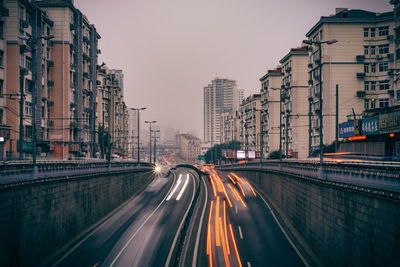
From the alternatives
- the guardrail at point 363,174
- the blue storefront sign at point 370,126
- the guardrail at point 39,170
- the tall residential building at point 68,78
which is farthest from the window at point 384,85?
the guardrail at point 39,170

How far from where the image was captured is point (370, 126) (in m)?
45.9

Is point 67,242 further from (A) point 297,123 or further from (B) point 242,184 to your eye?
(A) point 297,123

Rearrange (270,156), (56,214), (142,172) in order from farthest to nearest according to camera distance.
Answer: (270,156) < (142,172) < (56,214)

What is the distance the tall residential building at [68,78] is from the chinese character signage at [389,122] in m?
41.8

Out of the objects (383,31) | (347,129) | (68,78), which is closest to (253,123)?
(383,31)

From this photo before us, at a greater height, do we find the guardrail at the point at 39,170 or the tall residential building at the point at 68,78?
the tall residential building at the point at 68,78

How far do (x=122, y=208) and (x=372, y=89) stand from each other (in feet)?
161

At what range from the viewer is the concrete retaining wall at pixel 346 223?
17.7 metres

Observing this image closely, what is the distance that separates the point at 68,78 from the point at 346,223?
183ft

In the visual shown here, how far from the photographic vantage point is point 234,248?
1316 inches

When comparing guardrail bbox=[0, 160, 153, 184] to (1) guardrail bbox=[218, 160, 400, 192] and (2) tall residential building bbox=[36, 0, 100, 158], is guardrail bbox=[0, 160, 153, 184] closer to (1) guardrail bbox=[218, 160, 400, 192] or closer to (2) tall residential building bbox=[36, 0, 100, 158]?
(1) guardrail bbox=[218, 160, 400, 192]

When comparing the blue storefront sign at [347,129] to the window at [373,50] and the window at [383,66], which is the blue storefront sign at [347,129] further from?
the window at [373,50]

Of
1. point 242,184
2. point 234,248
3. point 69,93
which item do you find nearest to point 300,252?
point 234,248

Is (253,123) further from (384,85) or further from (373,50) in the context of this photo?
(384,85)
